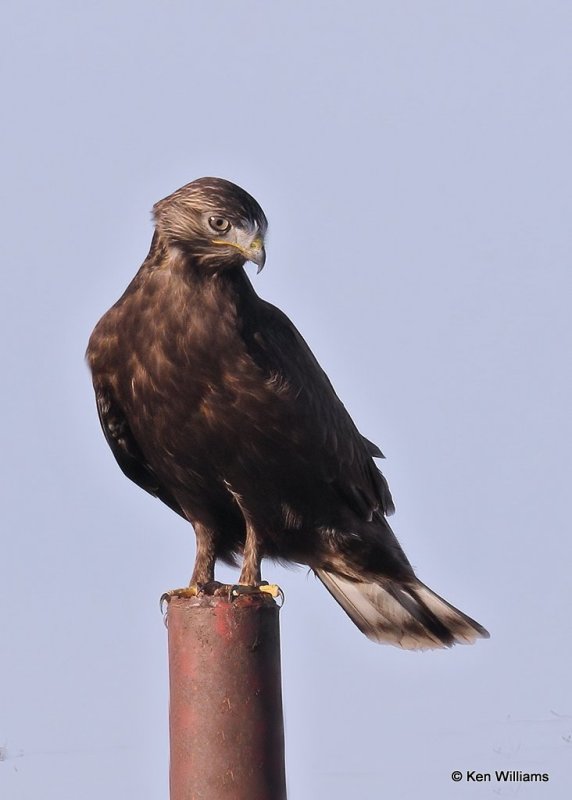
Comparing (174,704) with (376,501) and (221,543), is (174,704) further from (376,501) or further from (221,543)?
(376,501)

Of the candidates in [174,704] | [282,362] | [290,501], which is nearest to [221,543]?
[290,501]

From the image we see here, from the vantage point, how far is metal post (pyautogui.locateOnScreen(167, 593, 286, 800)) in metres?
6.82

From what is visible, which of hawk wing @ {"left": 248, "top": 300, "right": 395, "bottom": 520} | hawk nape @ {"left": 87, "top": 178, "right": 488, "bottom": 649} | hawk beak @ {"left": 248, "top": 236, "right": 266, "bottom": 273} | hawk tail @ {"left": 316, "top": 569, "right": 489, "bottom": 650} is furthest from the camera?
hawk tail @ {"left": 316, "top": 569, "right": 489, "bottom": 650}

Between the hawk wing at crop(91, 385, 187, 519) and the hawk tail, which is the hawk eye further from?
the hawk tail

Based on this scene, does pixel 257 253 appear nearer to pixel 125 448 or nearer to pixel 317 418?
pixel 317 418

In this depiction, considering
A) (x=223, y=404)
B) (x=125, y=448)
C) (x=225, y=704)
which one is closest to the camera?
(x=225, y=704)

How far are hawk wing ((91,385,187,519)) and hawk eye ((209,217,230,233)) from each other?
1.07m

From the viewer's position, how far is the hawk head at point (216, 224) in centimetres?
769

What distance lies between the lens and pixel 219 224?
7.74 metres

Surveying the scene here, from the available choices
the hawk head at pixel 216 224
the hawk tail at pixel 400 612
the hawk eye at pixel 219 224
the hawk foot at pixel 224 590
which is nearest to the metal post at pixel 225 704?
the hawk foot at pixel 224 590

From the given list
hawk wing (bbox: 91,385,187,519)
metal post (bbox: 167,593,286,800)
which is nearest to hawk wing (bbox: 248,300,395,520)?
hawk wing (bbox: 91,385,187,519)

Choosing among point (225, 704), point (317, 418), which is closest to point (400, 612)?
point (317, 418)

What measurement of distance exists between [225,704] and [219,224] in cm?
242

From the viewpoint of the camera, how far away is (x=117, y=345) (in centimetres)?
798
